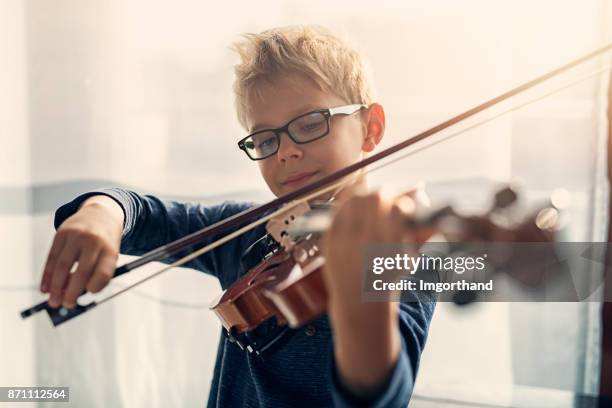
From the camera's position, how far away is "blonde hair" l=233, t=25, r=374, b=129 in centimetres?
80

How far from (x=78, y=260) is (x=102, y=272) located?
30 millimetres

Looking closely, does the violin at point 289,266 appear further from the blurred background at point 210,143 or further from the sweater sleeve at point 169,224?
the blurred background at point 210,143

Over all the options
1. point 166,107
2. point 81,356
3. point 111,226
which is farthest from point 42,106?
point 111,226

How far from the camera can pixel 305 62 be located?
0.80 metres

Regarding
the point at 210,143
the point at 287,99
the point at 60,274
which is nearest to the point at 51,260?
the point at 60,274

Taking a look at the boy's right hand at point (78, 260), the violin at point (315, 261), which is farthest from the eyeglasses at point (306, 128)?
the boy's right hand at point (78, 260)

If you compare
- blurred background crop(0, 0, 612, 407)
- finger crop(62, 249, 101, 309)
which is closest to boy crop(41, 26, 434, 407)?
finger crop(62, 249, 101, 309)

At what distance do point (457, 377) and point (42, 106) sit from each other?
111cm

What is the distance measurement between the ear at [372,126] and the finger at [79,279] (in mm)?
397

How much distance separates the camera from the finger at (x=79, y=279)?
24.6 inches

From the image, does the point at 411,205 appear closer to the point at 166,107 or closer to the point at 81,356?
the point at 166,107

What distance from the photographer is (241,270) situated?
2.76ft

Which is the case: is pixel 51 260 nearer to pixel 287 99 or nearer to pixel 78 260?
pixel 78 260

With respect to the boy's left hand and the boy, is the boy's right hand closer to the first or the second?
the boy
